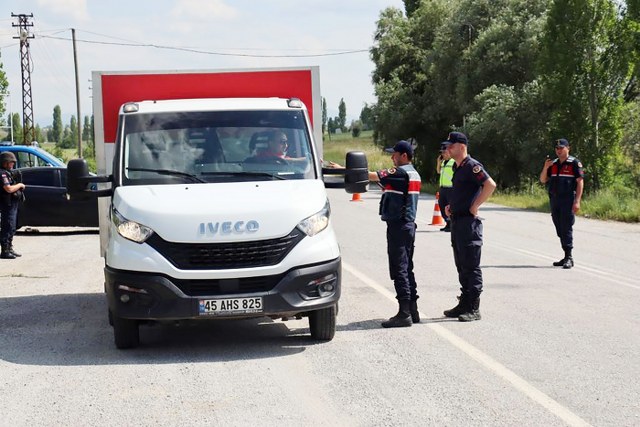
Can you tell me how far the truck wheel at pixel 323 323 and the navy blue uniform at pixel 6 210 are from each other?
9061mm

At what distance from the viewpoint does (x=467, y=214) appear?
29.6ft

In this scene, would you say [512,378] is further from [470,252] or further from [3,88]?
[3,88]

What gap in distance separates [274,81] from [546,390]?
4718mm

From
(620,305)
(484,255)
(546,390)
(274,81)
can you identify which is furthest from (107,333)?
(484,255)

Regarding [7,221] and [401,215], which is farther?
[7,221]

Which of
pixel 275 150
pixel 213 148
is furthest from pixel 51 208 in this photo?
pixel 275 150

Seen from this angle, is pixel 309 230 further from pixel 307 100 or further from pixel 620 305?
pixel 620 305

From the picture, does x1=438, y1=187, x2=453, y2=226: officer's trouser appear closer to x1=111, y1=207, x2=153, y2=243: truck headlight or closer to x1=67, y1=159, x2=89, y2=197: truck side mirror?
x1=67, y1=159, x2=89, y2=197: truck side mirror

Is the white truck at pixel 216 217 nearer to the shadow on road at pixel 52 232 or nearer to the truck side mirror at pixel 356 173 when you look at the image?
the truck side mirror at pixel 356 173

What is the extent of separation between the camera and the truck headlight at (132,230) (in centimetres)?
749

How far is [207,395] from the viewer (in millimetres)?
6355

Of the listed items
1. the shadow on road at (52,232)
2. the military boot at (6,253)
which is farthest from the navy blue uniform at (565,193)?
the shadow on road at (52,232)

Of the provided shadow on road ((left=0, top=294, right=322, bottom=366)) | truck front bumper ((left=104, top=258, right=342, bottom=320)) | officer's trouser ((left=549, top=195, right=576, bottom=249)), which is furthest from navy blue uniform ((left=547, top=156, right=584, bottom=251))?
truck front bumper ((left=104, top=258, right=342, bottom=320))

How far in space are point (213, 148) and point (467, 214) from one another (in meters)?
2.54
